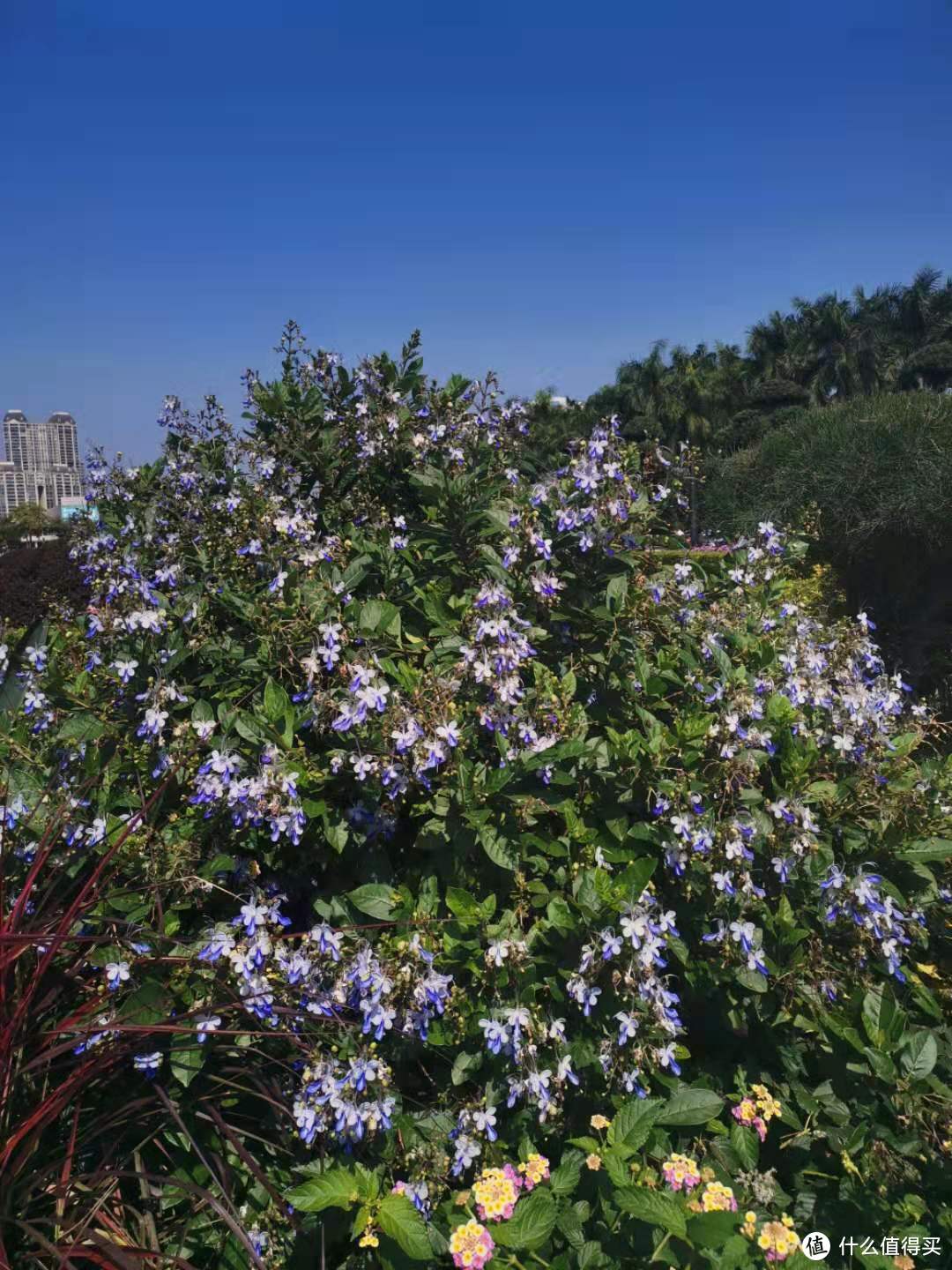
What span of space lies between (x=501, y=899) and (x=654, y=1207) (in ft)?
2.43

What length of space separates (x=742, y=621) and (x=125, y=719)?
6.34 ft

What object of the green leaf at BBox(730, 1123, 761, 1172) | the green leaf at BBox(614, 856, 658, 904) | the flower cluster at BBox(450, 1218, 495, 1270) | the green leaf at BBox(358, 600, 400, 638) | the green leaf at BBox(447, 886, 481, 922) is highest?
the green leaf at BBox(358, 600, 400, 638)

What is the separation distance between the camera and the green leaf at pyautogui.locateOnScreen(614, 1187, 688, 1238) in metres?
1.44

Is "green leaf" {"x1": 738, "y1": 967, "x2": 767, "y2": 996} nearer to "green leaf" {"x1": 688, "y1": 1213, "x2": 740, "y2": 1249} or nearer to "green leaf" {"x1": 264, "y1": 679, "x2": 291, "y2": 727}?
"green leaf" {"x1": 688, "y1": 1213, "x2": 740, "y2": 1249}

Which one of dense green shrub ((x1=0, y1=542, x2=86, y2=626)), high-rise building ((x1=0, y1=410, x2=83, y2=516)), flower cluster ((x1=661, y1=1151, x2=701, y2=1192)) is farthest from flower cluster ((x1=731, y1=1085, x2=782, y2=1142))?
high-rise building ((x1=0, y1=410, x2=83, y2=516))

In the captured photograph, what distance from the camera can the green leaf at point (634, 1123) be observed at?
1.67 m

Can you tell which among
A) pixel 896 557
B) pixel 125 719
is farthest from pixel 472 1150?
pixel 896 557

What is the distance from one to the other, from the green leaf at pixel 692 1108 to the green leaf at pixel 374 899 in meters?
0.76

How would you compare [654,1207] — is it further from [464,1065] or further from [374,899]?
[374,899]

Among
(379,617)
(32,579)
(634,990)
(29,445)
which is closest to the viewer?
(634,990)

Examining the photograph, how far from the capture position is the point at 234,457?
3084mm

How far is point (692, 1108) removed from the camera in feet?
5.87

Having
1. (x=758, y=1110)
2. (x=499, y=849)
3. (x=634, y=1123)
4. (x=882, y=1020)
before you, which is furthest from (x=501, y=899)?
(x=882, y=1020)

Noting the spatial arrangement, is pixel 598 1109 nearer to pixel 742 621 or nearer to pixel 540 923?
pixel 540 923
